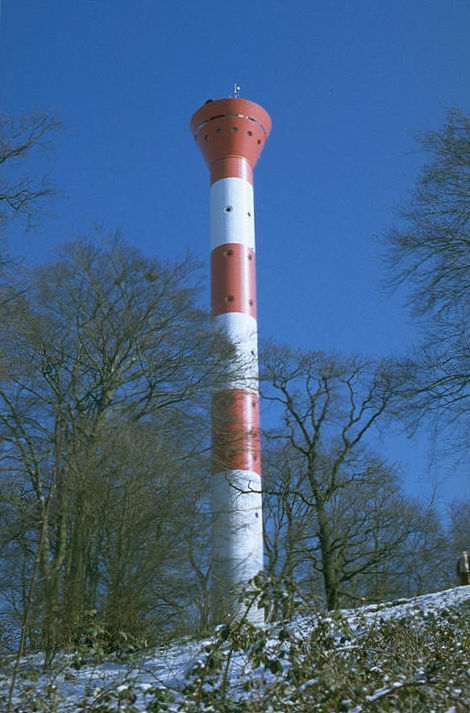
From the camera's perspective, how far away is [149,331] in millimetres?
16578

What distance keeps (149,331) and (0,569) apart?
590 centimetres

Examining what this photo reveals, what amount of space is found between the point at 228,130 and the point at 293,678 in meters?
21.1

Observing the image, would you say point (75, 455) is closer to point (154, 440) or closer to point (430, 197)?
point (154, 440)

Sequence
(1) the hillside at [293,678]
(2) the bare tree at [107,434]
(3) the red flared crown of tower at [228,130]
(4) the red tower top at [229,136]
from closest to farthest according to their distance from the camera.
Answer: (1) the hillside at [293,678]
(2) the bare tree at [107,434]
(4) the red tower top at [229,136]
(3) the red flared crown of tower at [228,130]

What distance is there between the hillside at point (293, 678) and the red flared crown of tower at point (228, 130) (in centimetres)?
1793

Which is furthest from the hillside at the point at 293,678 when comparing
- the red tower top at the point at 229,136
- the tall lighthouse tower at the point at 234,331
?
the red tower top at the point at 229,136

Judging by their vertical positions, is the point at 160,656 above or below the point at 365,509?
below

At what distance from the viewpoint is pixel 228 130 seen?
2562 cm

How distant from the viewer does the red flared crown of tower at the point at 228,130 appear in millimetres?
25547

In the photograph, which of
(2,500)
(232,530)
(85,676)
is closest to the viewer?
(85,676)

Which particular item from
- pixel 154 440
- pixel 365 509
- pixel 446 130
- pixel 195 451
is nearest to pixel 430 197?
pixel 446 130

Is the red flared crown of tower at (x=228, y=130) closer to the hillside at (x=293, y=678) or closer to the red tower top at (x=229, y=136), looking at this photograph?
the red tower top at (x=229, y=136)

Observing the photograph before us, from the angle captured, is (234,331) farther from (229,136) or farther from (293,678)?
(293,678)

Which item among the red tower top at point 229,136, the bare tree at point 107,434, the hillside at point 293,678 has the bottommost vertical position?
the hillside at point 293,678
